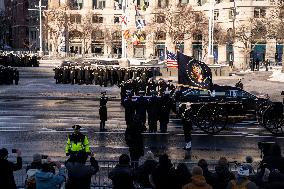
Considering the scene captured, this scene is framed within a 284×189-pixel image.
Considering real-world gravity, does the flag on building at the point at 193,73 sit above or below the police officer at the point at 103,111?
above

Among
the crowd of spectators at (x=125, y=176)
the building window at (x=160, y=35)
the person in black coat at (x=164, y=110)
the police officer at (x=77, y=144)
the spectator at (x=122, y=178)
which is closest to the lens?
the crowd of spectators at (x=125, y=176)

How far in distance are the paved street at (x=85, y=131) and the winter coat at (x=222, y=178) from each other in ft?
21.0

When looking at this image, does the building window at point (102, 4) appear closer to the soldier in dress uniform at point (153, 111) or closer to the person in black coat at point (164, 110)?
the soldier in dress uniform at point (153, 111)

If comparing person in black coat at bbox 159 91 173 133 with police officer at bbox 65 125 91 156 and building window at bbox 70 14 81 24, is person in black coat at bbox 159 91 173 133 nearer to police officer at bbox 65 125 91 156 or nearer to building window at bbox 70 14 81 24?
police officer at bbox 65 125 91 156

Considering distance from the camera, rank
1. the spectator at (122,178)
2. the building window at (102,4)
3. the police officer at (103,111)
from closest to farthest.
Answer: the spectator at (122,178)
the police officer at (103,111)
the building window at (102,4)

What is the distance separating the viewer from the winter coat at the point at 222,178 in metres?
10.4

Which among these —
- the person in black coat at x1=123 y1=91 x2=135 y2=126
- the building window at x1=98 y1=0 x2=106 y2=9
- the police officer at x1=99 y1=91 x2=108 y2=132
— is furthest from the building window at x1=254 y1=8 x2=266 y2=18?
the police officer at x1=99 y1=91 x2=108 y2=132

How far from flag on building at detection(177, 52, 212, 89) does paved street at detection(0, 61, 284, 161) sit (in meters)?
2.02

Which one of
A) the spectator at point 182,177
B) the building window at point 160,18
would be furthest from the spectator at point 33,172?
the building window at point 160,18

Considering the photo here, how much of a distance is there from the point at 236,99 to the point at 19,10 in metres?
102

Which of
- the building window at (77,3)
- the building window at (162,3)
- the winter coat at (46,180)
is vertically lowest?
the winter coat at (46,180)

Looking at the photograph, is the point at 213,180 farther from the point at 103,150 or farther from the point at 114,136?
the point at 114,136

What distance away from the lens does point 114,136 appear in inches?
819

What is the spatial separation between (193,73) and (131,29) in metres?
73.3
